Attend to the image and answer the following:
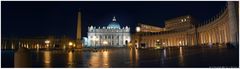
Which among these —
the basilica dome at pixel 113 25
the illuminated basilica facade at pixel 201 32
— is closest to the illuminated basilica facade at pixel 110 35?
the basilica dome at pixel 113 25

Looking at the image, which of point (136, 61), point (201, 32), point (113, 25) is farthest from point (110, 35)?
point (136, 61)

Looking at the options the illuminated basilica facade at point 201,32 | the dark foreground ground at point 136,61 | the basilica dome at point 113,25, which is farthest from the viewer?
the basilica dome at point 113,25

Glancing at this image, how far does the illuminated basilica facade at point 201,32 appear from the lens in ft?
72.2

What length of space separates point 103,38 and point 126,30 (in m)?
9.36

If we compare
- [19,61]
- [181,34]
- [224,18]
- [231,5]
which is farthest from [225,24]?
[19,61]

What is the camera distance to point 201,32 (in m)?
67.1

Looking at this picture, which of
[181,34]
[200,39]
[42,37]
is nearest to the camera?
[200,39]

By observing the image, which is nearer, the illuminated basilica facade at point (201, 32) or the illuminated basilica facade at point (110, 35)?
the illuminated basilica facade at point (201, 32)

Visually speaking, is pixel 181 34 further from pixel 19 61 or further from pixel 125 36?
pixel 19 61

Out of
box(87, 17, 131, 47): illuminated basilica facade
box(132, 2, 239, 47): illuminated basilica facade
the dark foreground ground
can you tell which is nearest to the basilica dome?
box(87, 17, 131, 47): illuminated basilica facade

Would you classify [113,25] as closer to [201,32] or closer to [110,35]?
[110,35]

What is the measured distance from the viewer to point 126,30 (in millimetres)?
121688

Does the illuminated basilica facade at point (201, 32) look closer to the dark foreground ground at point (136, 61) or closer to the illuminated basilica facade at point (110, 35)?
the dark foreground ground at point (136, 61)

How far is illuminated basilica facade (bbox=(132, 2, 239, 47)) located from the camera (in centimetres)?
2200
